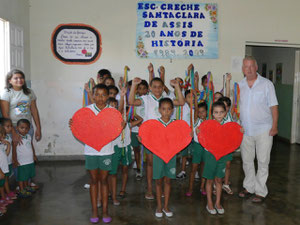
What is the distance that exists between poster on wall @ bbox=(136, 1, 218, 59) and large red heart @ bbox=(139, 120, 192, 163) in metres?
2.46

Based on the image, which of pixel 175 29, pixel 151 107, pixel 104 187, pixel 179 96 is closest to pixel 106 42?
pixel 175 29

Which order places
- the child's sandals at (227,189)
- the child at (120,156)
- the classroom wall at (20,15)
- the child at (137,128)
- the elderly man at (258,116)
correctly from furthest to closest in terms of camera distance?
1. the classroom wall at (20,15)
2. the child at (137,128)
3. the child's sandals at (227,189)
4. the elderly man at (258,116)
5. the child at (120,156)

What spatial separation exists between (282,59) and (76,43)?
4.74 metres

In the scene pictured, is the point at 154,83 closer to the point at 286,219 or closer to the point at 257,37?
the point at 286,219

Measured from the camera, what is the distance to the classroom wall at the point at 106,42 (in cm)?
489

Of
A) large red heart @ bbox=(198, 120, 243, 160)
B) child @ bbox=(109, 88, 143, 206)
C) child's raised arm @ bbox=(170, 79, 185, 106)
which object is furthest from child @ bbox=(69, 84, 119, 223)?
large red heart @ bbox=(198, 120, 243, 160)

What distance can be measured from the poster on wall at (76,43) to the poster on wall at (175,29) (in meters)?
0.72

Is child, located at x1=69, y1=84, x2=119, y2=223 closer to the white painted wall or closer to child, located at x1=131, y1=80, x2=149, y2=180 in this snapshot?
child, located at x1=131, y1=80, x2=149, y2=180

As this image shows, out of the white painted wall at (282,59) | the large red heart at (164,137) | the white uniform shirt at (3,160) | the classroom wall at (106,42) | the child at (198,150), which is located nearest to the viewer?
the large red heart at (164,137)

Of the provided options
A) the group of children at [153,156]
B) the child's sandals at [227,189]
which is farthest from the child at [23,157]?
the child's sandals at [227,189]

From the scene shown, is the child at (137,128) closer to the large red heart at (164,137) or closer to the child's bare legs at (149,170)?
the child's bare legs at (149,170)

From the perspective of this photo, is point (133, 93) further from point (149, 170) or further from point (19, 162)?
point (19, 162)

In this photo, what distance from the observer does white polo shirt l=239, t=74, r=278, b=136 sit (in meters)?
3.25

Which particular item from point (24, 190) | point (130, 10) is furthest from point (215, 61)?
point (24, 190)
